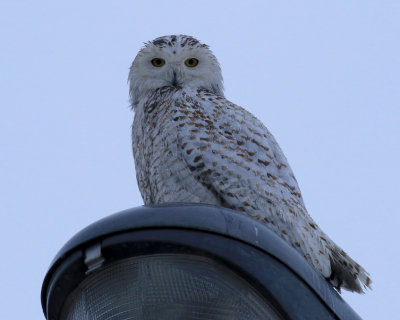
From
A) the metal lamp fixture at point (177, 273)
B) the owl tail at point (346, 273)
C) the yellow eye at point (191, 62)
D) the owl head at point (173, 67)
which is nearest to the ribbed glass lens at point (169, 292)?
the metal lamp fixture at point (177, 273)

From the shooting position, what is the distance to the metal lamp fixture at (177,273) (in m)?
1.93

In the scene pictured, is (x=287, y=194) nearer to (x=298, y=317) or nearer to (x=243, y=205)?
(x=243, y=205)

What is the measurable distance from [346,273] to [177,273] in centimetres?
174

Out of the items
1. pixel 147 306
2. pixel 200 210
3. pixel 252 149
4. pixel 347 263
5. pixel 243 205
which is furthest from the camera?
pixel 252 149

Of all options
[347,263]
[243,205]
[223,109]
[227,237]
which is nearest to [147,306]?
[227,237]

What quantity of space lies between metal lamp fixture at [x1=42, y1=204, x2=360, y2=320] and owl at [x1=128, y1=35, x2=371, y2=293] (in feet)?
5.21

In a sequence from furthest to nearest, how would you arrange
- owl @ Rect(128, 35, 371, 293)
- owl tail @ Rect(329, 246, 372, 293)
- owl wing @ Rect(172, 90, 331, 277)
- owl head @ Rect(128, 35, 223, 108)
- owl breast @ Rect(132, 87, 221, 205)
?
owl head @ Rect(128, 35, 223, 108)
owl breast @ Rect(132, 87, 221, 205)
owl wing @ Rect(172, 90, 331, 277)
owl @ Rect(128, 35, 371, 293)
owl tail @ Rect(329, 246, 372, 293)

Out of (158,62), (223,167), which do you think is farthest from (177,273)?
(158,62)

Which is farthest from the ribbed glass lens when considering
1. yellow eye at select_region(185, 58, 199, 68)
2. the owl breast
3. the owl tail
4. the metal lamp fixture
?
yellow eye at select_region(185, 58, 199, 68)

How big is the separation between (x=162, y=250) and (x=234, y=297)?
0.71ft

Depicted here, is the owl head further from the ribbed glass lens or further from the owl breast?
the ribbed glass lens

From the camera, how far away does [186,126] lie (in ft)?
14.3

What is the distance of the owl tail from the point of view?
346 centimetres

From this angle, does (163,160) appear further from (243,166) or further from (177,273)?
(177,273)
